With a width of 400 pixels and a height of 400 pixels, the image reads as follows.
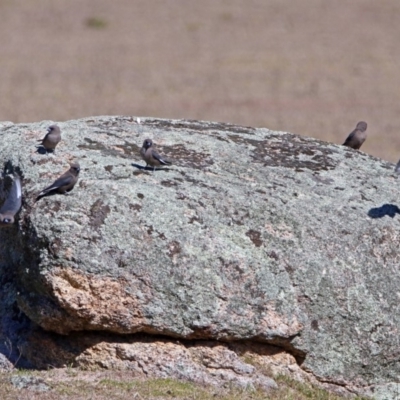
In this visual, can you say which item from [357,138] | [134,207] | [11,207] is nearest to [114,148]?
[134,207]

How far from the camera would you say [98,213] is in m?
9.67

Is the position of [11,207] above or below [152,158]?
below

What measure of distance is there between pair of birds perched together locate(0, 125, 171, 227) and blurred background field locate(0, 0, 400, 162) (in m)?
16.2

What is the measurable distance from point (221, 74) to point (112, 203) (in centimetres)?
3398

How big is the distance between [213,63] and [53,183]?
36771mm

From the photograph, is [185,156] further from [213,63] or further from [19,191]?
[213,63]

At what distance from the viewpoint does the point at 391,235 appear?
1062cm

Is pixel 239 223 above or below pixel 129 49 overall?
below

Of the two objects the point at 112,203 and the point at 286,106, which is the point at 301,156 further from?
the point at 286,106

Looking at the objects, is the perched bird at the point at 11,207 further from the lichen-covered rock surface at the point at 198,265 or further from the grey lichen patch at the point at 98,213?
the grey lichen patch at the point at 98,213

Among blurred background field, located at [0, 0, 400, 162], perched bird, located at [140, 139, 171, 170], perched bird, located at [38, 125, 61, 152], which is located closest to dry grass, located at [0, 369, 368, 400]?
perched bird, located at [140, 139, 171, 170]

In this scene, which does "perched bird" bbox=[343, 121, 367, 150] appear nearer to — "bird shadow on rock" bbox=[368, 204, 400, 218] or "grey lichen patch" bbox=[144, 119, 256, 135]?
"grey lichen patch" bbox=[144, 119, 256, 135]

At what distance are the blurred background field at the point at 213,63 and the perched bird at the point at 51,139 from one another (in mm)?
16362

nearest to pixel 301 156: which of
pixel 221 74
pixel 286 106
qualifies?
pixel 286 106
